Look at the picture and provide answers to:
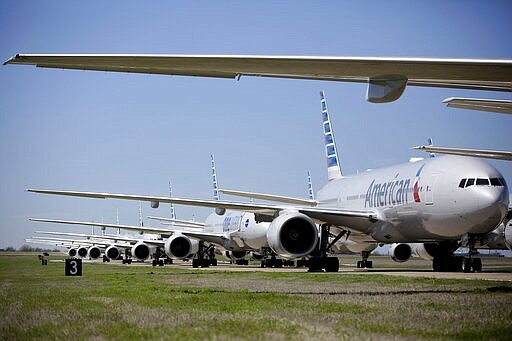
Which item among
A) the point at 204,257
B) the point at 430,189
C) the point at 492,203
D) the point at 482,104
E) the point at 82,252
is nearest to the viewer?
the point at 482,104

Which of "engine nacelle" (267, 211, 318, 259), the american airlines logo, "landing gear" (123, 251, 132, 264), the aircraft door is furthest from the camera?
"landing gear" (123, 251, 132, 264)

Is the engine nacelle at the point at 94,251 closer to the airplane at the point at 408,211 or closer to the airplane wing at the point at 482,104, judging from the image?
the airplane at the point at 408,211

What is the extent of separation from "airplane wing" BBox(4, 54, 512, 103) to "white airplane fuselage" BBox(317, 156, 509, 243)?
9958 millimetres

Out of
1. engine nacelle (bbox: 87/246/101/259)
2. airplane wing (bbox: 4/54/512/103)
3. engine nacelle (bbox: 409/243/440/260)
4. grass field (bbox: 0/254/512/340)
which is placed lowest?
grass field (bbox: 0/254/512/340)

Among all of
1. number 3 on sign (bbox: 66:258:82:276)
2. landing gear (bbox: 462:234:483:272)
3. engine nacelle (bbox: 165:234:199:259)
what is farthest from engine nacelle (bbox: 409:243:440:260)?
number 3 on sign (bbox: 66:258:82:276)

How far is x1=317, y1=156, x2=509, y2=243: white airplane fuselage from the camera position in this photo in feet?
67.1

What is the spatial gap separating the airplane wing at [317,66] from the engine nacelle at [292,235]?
8920mm

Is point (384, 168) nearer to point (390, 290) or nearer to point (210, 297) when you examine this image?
point (390, 290)

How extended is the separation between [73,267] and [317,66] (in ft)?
47.8

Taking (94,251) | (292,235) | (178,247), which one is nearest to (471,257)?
(292,235)

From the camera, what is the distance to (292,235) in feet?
66.0

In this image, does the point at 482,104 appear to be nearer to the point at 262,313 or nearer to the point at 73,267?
the point at 262,313

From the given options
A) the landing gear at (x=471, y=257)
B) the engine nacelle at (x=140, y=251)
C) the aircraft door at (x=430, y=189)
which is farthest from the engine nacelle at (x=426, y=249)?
the engine nacelle at (x=140, y=251)

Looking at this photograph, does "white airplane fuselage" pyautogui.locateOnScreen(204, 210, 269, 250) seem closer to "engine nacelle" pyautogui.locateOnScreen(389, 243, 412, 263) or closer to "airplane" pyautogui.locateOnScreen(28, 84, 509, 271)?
"engine nacelle" pyautogui.locateOnScreen(389, 243, 412, 263)
